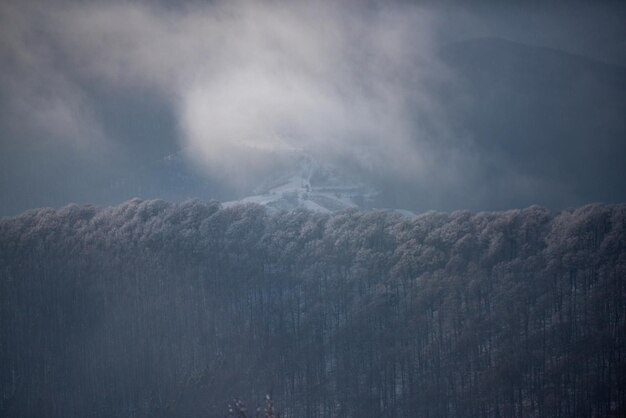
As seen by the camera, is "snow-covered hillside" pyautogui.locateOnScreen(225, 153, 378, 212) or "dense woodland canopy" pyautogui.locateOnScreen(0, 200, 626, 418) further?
"snow-covered hillside" pyautogui.locateOnScreen(225, 153, 378, 212)

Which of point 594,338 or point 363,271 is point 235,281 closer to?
point 363,271

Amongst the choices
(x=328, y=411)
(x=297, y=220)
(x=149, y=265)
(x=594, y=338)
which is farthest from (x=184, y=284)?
(x=594, y=338)

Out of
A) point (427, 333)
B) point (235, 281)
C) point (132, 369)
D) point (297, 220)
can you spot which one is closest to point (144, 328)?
point (132, 369)

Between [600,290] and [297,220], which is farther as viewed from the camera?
[297,220]

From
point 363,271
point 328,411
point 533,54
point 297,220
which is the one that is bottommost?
point 328,411

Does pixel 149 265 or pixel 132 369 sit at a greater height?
pixel 149 265

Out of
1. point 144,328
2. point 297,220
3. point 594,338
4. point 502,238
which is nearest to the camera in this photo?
point 594,338

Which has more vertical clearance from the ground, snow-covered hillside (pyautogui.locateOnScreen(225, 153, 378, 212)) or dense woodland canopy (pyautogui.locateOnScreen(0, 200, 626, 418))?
snow-covered hillside (pyautogui.locateOnScreen(225, 153, 378, 212))

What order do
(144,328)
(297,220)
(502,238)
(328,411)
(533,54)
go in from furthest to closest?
(533,54), (297,220), (144,328), (502,238), (328,411)
